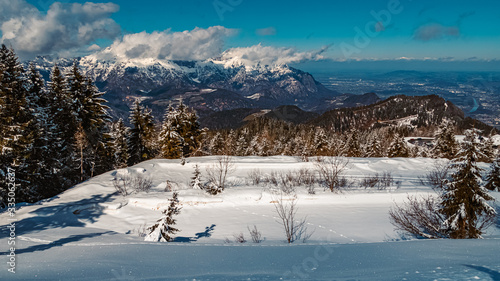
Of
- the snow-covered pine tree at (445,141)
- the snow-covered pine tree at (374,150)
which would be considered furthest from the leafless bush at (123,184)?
the snow-covered pine tree at (374,150)

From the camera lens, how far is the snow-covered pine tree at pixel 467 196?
8242 millimetres

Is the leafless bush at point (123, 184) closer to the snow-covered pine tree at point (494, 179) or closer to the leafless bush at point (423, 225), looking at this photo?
the leafless bush at point (423, 225)

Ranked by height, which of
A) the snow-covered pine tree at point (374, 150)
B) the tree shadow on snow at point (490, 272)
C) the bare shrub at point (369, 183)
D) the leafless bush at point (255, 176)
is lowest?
the snow-covered pine tree at point (374, 150)

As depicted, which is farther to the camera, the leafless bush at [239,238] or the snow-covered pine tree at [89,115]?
the snow-covered pine tree at [89,115]

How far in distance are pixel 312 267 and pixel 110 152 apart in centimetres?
3142

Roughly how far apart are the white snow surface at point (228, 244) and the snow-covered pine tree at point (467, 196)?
2.65 ft

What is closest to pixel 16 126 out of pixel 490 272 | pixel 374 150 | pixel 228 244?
pixel 228 244

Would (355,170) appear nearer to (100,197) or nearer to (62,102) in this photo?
(100,197)

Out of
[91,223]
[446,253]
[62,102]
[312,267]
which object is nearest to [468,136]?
[446,253]

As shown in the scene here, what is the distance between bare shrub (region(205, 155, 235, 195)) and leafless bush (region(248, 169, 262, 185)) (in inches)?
69.2

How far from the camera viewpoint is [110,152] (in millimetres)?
30172

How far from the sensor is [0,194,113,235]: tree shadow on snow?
9.03 metres

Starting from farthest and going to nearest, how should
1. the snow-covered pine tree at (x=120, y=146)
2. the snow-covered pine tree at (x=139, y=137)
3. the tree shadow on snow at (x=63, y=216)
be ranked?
the snow-covered pine tree at (x=139, y=137) → the snow-covered pine tree at (x=120, y=146) → the tree shadow on snow at (x=63, y=216)

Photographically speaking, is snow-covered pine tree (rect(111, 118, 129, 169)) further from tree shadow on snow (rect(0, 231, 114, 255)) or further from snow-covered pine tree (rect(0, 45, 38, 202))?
tree shadow on snow (rect(0, 231, 114, 255))
